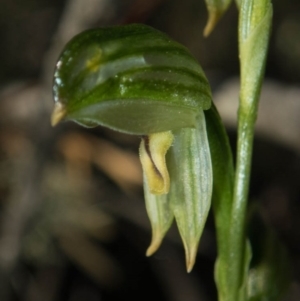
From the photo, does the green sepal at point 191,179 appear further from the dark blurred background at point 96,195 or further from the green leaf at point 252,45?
the dark blurred background at point 96,195

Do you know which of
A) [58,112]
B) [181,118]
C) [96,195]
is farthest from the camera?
[96,195]

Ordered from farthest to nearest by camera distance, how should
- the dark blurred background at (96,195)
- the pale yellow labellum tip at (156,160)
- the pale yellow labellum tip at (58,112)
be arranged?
the dark blurred background at (96,195) < the pale yellow labellum tip at (156,160) < the pale yellow labellum tip at (58,112)

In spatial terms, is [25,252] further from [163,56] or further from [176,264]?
[163,56]

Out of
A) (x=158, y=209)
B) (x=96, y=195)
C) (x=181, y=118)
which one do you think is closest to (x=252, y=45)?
(x=181, y=118)

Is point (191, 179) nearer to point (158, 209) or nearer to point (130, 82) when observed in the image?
point (158, 209)

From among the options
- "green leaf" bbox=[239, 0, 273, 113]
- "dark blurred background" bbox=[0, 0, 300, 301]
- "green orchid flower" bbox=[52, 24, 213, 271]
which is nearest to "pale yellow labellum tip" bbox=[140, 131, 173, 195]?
"green orchid flower" bbox=[52, 24, 213, 271]

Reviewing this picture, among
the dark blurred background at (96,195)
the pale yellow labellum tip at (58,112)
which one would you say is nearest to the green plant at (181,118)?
the pale yellow labellum tip at (58,112)

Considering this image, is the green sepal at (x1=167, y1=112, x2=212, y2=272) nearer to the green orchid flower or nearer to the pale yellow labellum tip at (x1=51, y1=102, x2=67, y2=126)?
the green orchid flower
